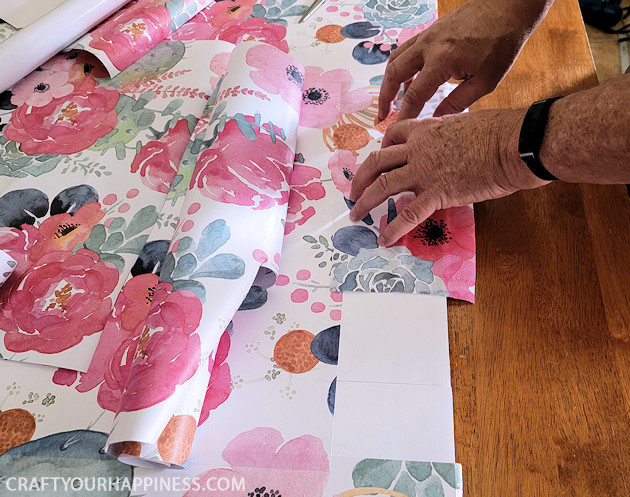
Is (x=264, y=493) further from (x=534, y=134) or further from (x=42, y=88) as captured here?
(x=42, y=88)

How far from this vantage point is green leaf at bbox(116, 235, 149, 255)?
796 mm

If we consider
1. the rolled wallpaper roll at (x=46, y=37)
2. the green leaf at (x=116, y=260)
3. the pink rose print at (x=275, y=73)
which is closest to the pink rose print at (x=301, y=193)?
the pink rose print at (x=275, y=73)

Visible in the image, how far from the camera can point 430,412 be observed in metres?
0.63

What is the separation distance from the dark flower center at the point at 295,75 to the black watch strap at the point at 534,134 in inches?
16.8

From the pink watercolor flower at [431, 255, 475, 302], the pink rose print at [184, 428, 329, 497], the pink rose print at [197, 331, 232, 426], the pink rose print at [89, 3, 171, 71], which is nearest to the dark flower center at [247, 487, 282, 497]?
the pink rose print at [184, 428, 329, 497]

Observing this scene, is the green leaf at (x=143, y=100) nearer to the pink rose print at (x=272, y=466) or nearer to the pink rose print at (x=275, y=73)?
the pink rose print at (x=275, y=73)

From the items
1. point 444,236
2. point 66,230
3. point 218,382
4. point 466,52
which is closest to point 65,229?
point 66,230

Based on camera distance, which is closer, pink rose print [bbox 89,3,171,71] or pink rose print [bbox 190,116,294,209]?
pink rose print [bbox 190,116,294,209]

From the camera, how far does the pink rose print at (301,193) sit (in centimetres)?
83

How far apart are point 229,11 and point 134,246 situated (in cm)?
64

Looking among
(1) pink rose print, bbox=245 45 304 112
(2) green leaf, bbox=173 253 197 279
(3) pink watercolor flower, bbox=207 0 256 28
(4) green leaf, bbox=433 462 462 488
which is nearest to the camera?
(4) green leaf, bbox=433 462 462 488

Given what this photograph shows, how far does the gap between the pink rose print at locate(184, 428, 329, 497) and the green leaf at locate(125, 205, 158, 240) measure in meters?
0.36

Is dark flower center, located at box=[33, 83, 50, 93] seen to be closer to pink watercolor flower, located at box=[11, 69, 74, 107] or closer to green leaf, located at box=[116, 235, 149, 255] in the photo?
pink watercolor flower, located at box=[11, 69, 74, 107]

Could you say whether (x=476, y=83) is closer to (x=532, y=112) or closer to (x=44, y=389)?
(x=532, y=112)
